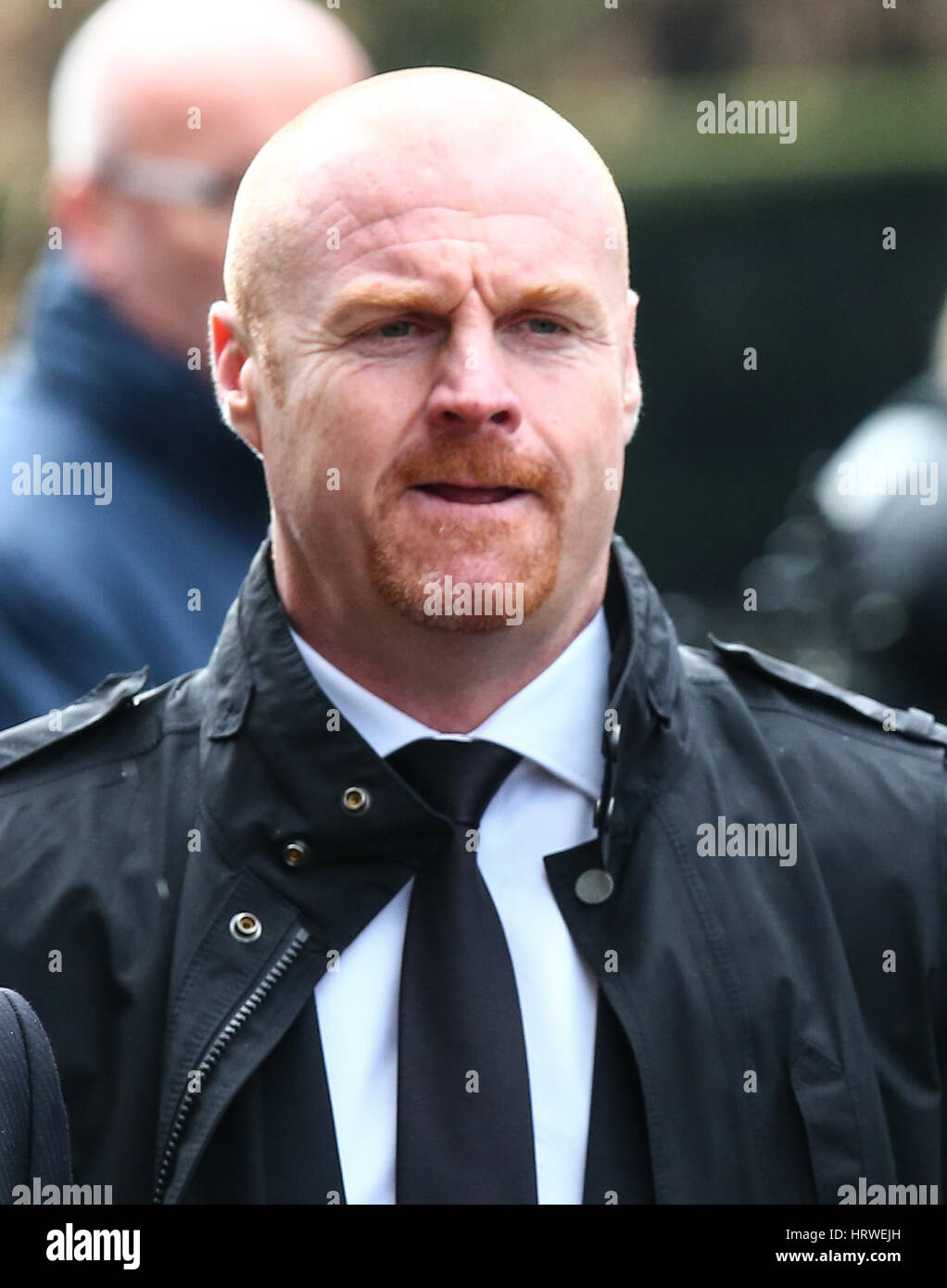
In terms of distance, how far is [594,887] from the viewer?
2.40 metres

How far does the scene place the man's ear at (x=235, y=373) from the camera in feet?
8.48

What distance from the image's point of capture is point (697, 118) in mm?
8969

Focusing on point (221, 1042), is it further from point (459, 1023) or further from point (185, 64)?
point (185, 64)

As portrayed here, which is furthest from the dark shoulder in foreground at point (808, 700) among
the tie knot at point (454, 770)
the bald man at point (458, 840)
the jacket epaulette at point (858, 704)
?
the tie knot at point (454, 770)

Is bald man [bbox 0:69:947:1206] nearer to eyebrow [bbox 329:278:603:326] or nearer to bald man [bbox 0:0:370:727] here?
A: eyebrow [bbox 329:278:603:326]

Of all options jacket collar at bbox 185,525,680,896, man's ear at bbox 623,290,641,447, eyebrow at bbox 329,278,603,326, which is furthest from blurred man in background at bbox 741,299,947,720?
eyebrow at bbox 329,278,603,326

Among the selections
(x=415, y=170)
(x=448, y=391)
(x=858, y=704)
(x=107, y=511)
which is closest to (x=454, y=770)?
(x=448, y=391)

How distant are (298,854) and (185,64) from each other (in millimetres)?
1731

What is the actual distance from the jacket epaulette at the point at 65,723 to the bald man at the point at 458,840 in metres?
0.06

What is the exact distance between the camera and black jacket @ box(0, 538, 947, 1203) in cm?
232

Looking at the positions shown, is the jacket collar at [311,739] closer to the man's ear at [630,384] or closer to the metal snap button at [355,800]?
the metal snap button at [355,800]

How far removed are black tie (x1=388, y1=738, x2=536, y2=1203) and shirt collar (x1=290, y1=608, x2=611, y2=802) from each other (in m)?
0.02

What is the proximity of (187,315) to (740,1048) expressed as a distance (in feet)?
5.93
